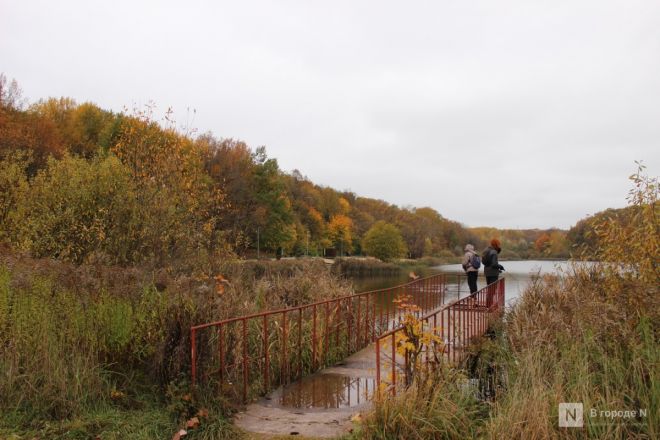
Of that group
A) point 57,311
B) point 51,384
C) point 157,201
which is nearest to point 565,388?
point 51,384

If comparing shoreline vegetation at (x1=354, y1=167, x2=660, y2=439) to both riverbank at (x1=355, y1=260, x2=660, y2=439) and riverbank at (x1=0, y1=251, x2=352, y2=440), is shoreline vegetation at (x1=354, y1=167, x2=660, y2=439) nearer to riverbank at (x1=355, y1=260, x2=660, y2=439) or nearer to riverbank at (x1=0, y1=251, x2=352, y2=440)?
riverbank at (x1=355, y1=260, x2=660, y2=439)

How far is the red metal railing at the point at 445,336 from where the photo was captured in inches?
199

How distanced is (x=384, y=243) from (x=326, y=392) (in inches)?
2946

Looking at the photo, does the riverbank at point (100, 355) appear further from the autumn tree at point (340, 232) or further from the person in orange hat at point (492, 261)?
the autumn tree at point (340, 232)

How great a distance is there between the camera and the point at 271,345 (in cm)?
716

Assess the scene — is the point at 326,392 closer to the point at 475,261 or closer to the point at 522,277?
the point at 475,261

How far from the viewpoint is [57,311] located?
18.8ft

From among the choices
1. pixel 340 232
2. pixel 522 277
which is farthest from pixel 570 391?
pixel 340 232

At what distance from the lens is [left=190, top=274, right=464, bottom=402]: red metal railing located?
209 inches

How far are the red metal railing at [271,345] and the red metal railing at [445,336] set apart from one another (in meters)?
0.81

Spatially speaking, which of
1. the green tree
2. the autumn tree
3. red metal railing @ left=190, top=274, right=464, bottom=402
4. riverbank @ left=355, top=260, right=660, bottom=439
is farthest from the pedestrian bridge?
the green tree

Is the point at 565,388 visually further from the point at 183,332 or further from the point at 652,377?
the point at 183,332

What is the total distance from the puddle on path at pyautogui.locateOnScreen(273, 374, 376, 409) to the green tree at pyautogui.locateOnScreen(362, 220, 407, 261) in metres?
73.3

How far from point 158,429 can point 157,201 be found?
7298 millimetres
